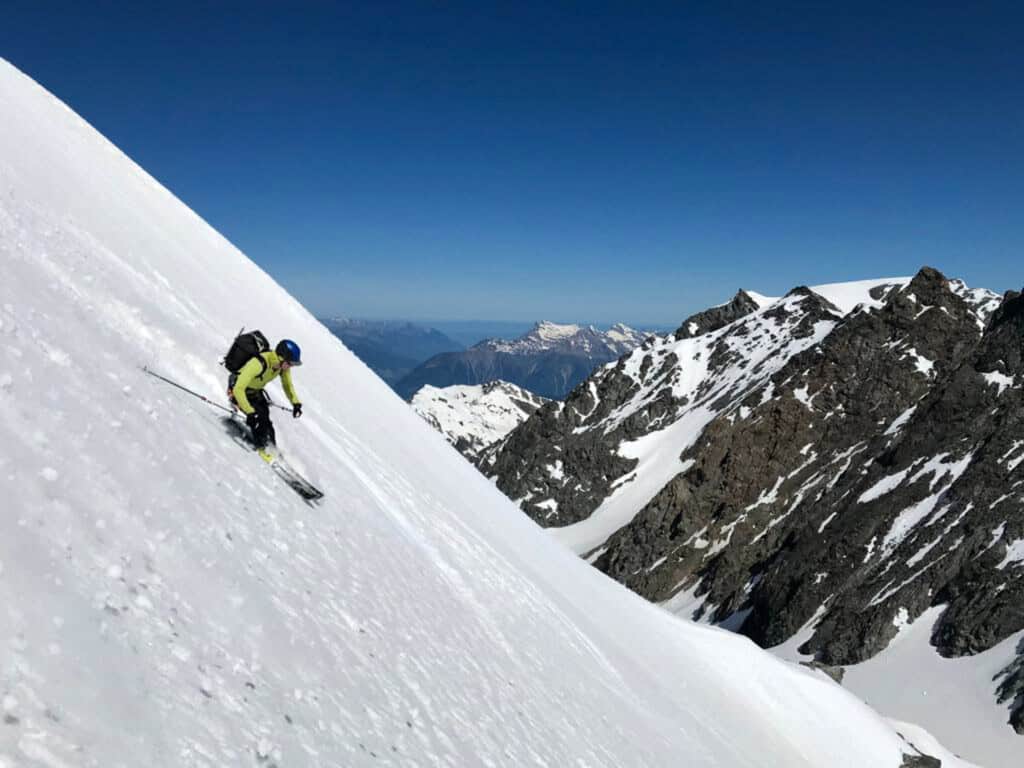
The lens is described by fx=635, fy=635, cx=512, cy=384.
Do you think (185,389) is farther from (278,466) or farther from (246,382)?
Result: (278,466)

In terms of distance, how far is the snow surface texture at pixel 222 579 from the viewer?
4.90 m

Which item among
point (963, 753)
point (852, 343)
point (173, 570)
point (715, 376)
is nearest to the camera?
point (173, 570)

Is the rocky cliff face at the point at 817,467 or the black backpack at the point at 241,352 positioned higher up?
the rocky cliff face at the point at 817,467

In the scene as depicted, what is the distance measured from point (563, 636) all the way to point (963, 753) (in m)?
38.6

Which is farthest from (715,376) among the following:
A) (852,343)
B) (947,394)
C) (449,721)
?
(449,721)

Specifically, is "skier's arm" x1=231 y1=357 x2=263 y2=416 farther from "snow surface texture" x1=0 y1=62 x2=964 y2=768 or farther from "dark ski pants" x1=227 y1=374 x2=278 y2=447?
"snow surface texture" x1=0 y1=62 x2=964 y2=768

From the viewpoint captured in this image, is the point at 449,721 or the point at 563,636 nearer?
the point at 449,721

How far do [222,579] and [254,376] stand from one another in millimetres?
4530

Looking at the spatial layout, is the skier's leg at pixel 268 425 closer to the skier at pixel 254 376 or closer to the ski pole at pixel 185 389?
the skier at pixel 254 376

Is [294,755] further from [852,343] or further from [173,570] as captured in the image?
[852,343]

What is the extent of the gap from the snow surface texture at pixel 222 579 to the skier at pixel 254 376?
644mm

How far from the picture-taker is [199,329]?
1448 centimetres

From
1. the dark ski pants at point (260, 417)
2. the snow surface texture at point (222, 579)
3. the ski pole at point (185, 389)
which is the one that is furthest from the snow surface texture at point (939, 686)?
the ski pole at point (185, 389)

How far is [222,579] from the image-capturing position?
6.89 m
